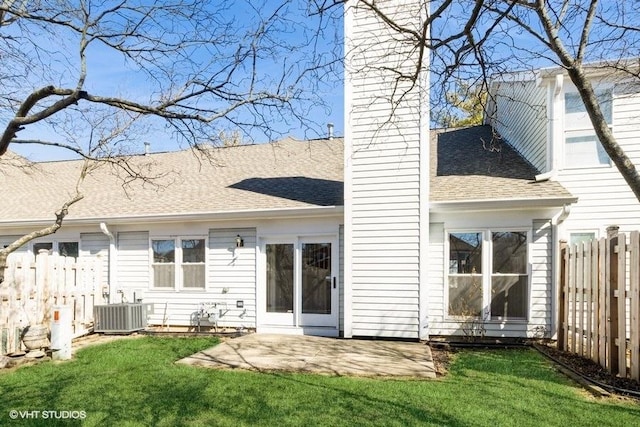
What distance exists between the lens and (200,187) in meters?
11.9

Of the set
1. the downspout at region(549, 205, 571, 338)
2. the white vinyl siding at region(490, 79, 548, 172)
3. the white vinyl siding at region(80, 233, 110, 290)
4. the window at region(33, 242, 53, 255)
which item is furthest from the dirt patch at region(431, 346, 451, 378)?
the window at region(33, 242, 53, 255)

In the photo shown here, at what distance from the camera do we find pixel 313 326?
970cm

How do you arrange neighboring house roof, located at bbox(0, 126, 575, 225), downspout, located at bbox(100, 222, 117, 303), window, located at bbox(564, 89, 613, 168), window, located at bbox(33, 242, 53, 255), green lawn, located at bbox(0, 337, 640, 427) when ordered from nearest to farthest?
1. green lawn, located at bbox(0, 337, 640, 427)
2. window, located at bbox(564, 89, 613, 168)
3. neighboring house roof, located at bbox(0, 126, 575, 225)
4. downspout, located at bbox(100, 222, 117, 303)
5. window, located at bbox(33, 242, 53, 255)

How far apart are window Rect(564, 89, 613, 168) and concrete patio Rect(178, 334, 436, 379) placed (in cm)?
476

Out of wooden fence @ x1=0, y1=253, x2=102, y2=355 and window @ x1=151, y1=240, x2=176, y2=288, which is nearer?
wooden fence @ x1=0, y1=253, x2=102, y2=355

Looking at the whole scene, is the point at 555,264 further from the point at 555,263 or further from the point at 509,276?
the point at 509,276

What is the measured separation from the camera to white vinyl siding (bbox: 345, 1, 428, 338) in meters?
8.72

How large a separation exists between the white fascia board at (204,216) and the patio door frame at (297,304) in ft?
1.84

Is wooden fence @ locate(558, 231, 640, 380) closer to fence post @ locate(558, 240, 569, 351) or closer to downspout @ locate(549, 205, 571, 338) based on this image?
fence post @ locate(558, 240, 569, 351)

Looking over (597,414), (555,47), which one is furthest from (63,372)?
(555,47)

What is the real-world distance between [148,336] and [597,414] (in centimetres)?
804

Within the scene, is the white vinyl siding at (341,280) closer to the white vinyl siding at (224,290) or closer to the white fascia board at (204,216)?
the white fascia board at (204,216)

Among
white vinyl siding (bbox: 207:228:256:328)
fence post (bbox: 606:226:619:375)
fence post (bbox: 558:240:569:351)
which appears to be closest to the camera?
fence post (bbox: 606:226:619:375)

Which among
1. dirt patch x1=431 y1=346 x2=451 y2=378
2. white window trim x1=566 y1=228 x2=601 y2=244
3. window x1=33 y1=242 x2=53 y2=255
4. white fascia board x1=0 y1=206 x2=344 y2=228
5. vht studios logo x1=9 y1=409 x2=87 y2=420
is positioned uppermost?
white fascia board x1=0 y1=206 x2=344 y2=228
